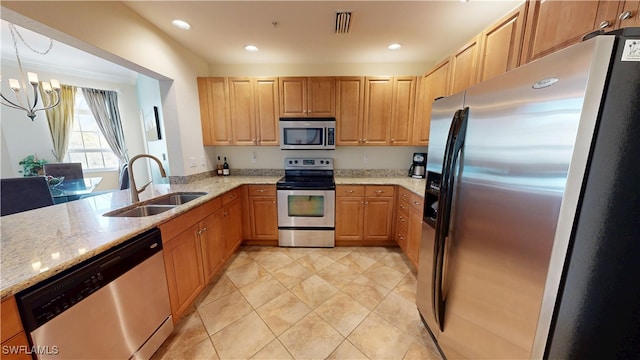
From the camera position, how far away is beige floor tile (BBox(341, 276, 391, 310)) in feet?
6.34

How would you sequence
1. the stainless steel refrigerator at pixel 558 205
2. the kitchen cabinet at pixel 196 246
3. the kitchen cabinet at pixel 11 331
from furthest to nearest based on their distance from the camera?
the kitchen cabinet at pixel 196 246, the kitchen cabinet at pixel 11 331, the stainless steel refrigerator at pixel 558 205

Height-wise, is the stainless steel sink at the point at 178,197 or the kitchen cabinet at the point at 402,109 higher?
the kitchen cabinet at the point at 402,109

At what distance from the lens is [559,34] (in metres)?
1.06

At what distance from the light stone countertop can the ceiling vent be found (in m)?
2.09

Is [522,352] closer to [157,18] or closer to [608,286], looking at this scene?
[608,286]

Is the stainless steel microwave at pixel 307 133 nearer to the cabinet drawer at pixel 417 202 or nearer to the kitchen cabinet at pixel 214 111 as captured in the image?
the kitchen cabinet at pixel 214 111

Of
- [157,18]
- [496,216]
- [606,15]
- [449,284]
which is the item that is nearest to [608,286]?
[496,216]

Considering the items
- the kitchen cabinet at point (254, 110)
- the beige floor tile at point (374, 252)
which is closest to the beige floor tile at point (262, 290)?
the beige floor tile at point (374, 252)

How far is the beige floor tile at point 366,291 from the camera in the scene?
193cm

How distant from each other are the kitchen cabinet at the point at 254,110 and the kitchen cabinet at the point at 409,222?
1894 millimetres

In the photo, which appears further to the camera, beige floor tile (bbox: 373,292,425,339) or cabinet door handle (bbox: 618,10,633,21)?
beige floor tile (bbox: 373,292,425,339)

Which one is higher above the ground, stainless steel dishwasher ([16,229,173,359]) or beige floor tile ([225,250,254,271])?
stainless steel dishwasher ([16,229,173,359])

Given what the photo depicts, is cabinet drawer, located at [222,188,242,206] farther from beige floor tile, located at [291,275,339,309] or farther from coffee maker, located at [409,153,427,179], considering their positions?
coffee maker, located at [409,153,427,179]

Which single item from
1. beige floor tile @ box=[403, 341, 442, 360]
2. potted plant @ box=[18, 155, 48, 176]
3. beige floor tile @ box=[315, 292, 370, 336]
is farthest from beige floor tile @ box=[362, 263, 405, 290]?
potted plant @ box=[18, 155, 48, 176]
